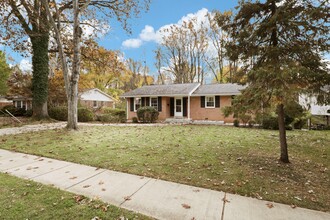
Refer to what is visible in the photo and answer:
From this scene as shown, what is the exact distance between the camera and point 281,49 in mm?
4613

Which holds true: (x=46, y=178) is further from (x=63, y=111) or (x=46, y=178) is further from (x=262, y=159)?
(x=63, y=111)

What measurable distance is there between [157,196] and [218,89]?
16.0 m

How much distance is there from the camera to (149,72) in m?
37.3

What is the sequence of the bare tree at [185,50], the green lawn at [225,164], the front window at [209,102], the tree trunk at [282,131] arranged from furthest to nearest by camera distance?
the bare tree at [185,50] → the front window at [209,102] → the tree trunk at [282,131] → the green lawn at [225,164]

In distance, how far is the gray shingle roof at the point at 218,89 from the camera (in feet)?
55.2

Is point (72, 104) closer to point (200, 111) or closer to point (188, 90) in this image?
point (188, 90)

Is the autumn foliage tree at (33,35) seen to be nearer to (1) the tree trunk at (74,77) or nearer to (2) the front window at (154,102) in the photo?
(1) the tree trunk at (74,77)

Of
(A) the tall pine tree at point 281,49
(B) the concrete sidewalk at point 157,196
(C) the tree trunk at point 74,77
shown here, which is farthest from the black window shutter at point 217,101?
(B) the concrete sidewalk at point 157,196

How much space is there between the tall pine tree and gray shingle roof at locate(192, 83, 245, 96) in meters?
11.7

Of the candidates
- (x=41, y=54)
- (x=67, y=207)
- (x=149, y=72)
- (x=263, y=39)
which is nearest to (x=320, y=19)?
(x=263, y=39)

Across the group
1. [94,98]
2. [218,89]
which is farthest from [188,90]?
[94,98]

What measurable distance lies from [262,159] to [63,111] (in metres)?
18.2

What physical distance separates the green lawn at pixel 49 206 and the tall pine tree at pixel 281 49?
11.8ft

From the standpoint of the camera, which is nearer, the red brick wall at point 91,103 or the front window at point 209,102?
the front window at point 209,102
